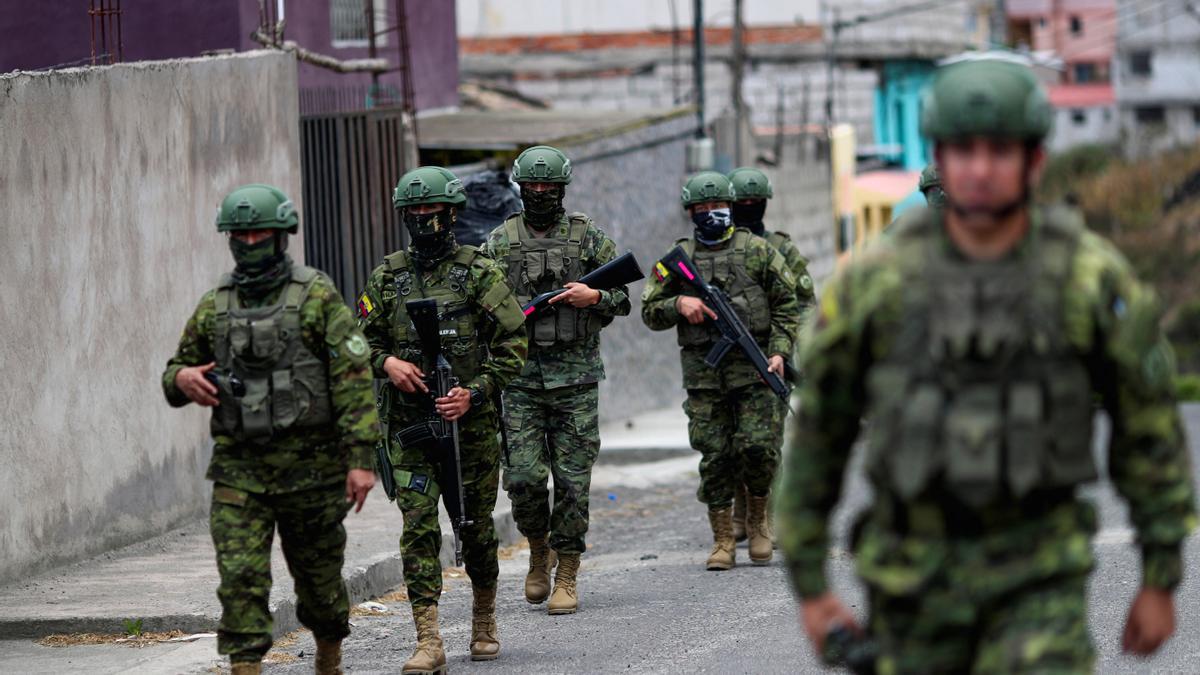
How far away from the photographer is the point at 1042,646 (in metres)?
3.53

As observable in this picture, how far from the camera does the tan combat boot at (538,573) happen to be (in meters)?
8.45

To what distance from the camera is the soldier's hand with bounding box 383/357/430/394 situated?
6969 millimetres

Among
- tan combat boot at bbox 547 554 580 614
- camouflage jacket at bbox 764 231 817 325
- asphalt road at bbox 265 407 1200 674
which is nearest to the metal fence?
asphalt road at bbox 265 407 1200 674

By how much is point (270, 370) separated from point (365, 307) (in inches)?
56.7

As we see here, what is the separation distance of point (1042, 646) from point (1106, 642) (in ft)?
11.9

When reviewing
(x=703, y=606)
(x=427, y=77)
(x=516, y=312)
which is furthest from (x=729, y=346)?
(x=427, y=77)

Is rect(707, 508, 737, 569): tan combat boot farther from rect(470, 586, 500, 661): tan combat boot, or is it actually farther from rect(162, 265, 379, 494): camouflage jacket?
rect(162, 265, 379, 494): camouflage jacket

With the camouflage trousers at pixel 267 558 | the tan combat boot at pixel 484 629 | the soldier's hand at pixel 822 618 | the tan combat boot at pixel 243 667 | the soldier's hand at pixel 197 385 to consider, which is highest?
the soldier's hand at pixel 197 385

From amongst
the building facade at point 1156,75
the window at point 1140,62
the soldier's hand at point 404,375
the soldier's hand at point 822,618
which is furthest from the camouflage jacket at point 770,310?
the window at point 1140,62

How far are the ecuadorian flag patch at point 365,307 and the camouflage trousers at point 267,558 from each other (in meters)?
1.32

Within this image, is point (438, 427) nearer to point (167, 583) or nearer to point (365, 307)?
point (365, 307)

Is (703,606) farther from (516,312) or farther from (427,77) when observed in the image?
(427,77)

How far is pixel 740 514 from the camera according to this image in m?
10.2

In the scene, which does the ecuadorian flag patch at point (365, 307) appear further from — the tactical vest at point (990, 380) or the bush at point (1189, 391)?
the bush at point (1189, 391)
